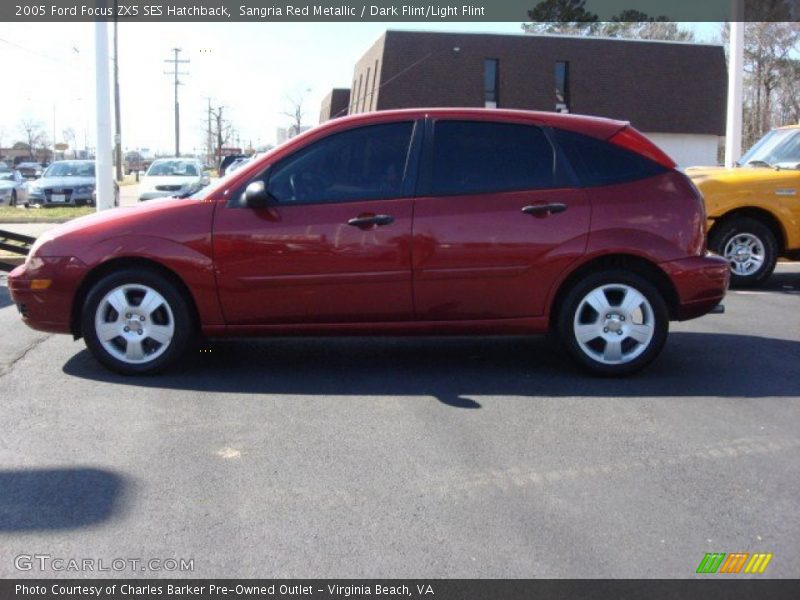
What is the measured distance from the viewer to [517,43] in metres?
43.3

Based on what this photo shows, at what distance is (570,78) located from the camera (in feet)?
144

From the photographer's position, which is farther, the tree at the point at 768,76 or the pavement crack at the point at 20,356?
the tree at the point at 768,76

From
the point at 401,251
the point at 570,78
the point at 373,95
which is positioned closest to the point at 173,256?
the point at 401,251

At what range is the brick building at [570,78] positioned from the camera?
4216cm

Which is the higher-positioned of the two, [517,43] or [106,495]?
[517,43]

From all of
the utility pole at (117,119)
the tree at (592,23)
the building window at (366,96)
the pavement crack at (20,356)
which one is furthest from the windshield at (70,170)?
the tree at (592,23)

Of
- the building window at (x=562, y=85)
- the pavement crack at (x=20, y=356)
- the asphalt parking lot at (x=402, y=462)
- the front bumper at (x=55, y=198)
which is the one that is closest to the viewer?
the asphalt parking lot at (x=402, y=462)

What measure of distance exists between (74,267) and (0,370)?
1.06 m

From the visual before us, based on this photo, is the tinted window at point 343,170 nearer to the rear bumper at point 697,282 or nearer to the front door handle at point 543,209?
the front door handle at point 543,209

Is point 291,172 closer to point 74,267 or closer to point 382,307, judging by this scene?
point 382,307

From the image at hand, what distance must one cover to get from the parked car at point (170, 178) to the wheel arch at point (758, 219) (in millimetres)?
14788

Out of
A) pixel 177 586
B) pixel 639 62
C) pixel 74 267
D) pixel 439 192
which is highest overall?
pixel 639 62

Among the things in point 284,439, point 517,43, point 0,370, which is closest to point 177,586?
point 284,439

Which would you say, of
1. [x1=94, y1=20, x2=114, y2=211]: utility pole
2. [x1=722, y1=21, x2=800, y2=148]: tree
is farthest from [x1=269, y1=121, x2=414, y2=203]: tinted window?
[x1=722, y1=21, x2=800, y2=148]: tree
